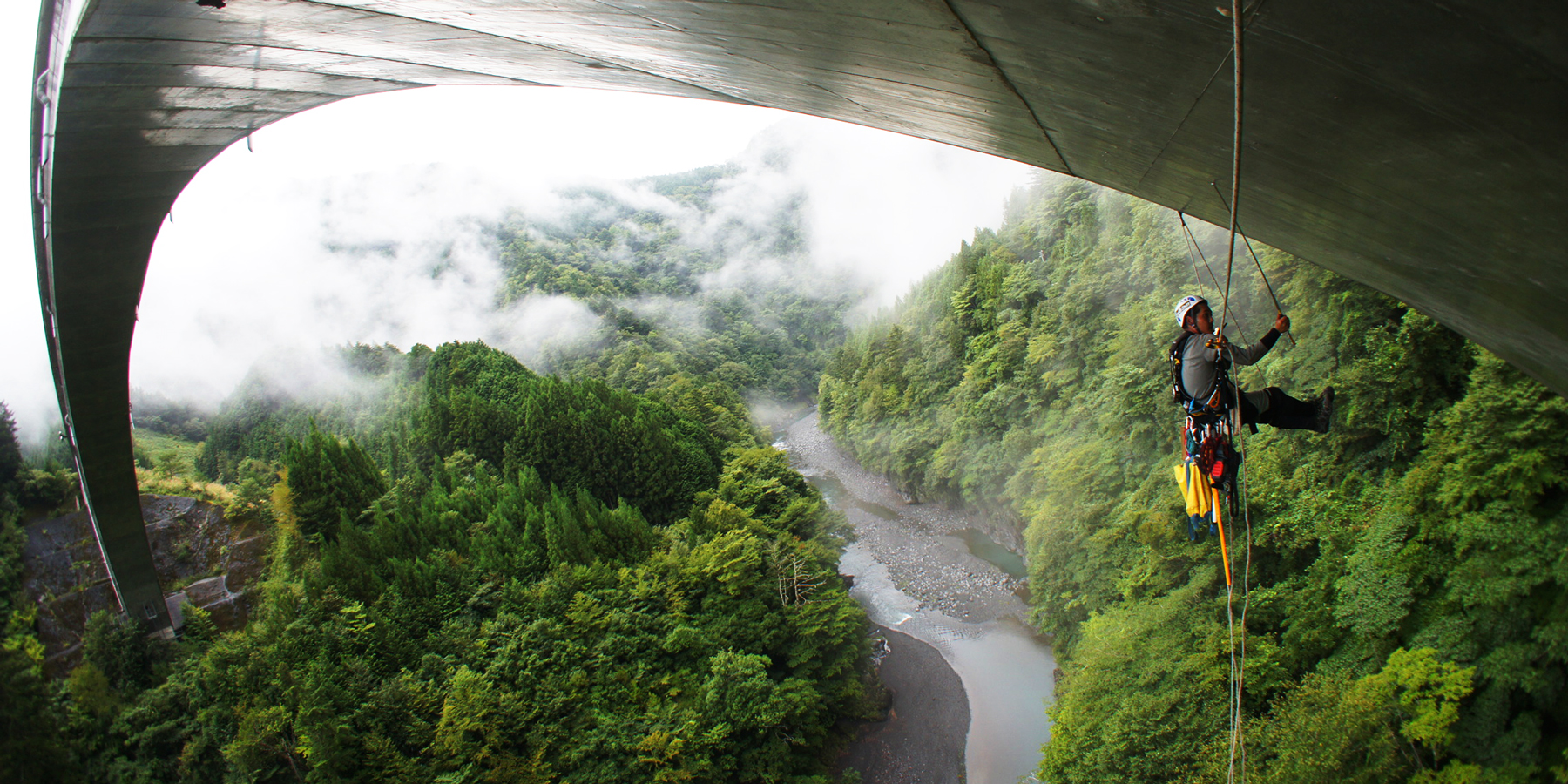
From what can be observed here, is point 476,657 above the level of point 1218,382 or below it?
below

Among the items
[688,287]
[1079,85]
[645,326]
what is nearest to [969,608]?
[1079,85]

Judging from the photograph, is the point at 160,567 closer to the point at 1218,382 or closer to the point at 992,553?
the point at 1218,382

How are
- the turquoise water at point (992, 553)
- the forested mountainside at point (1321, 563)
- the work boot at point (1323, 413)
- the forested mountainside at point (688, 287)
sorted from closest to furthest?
the work boot at point (1323, 413) → the forested mountainside at point (1321, 563) → the turquoise water at point (992, 553) → the forested mountainside at point (688, 287)

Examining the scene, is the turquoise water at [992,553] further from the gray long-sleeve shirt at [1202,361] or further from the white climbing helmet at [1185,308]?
the white climbing helmet at [1185,308]

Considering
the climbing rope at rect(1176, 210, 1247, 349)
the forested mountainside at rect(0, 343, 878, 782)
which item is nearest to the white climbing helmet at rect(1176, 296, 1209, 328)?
the climbing rope at rect(1176, 210, 1247, 349)

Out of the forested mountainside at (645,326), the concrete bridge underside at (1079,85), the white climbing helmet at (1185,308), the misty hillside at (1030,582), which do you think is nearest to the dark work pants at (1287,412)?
the white climbing helmet at (1185,308)

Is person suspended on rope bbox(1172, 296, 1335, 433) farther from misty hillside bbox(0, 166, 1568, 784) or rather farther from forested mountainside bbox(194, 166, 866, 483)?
forested mountainside bbox(194, 166, 866, 483)

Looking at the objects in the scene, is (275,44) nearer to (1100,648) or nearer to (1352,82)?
(1352,82)
